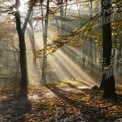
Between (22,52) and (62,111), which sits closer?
(62,111)

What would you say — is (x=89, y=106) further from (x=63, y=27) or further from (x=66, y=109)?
(x=63, y=27)

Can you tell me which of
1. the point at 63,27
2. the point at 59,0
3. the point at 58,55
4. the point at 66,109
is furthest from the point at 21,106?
the point at 58,55

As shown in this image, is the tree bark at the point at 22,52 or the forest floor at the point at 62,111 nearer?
the forest floor at the point at 62,111

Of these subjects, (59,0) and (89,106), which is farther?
(59,0)

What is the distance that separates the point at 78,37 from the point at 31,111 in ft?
13.2

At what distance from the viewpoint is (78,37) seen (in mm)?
12312

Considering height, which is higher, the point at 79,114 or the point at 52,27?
the point at 52,27

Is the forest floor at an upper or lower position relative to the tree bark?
lower

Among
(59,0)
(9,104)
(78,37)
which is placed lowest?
(9,104)

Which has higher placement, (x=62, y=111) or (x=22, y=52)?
(x=22, y=52)

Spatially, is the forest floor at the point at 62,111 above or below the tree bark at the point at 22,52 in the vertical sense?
below

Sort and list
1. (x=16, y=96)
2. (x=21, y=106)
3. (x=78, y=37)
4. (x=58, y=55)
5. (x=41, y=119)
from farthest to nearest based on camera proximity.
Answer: (x=58, y=55) < (x=16, y=96) < (x=78, y=37) < (x=21, y=106) < (x=41, y=119)

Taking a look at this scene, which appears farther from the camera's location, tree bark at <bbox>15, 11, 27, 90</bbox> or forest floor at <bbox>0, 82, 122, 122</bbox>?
tree bark at <bbox>15, 11, 27, 90</bbox>

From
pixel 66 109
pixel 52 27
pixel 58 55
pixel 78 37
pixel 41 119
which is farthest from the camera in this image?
pixel 58 55
